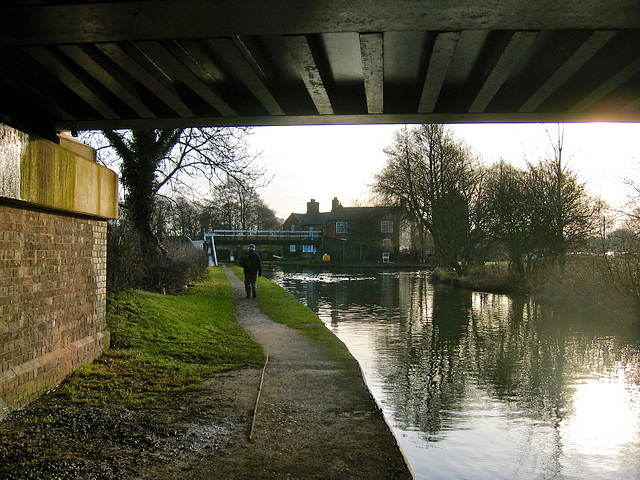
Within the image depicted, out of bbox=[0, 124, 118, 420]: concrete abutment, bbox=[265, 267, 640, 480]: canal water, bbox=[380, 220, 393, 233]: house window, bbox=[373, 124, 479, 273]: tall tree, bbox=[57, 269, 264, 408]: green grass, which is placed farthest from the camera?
bbox=[380, 220, 393, 233]: house window

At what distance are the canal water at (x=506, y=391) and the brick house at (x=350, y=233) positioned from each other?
127 ft

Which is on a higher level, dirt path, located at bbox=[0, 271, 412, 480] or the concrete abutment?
the concrete abutment

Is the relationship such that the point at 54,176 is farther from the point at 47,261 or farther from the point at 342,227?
the point at 342,227

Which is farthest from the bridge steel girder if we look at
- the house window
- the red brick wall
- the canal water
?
the house window

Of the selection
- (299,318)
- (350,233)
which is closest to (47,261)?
(299,318)

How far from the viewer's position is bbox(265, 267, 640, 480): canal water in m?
5.55

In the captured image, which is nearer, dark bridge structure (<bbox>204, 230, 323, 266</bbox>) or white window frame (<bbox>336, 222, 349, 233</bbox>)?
dark bridge structure (<bbox>204, 230, 323, 266</bbox>)

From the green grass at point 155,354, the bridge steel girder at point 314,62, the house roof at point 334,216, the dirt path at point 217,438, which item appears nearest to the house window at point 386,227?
the house roof at point 334,216

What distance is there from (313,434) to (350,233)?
72202 mm

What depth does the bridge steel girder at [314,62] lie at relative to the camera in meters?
3.66

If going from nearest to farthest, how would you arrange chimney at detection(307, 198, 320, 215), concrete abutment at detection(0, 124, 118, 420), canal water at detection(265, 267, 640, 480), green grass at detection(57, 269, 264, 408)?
concrete abutment at detection(0, 124, 118, 420) → canal water at detection(265, 267, 640, 480) → green grass at detection(57, 269, 264, 408) → chimney at detection(307, 198, 320, 215)

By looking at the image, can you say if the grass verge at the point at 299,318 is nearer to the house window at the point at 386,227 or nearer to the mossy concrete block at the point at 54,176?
the mossy concrete block at the point at 54,176

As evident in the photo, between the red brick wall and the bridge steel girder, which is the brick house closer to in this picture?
the red brick wall

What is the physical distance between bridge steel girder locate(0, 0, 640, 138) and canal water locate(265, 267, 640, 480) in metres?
3.52
